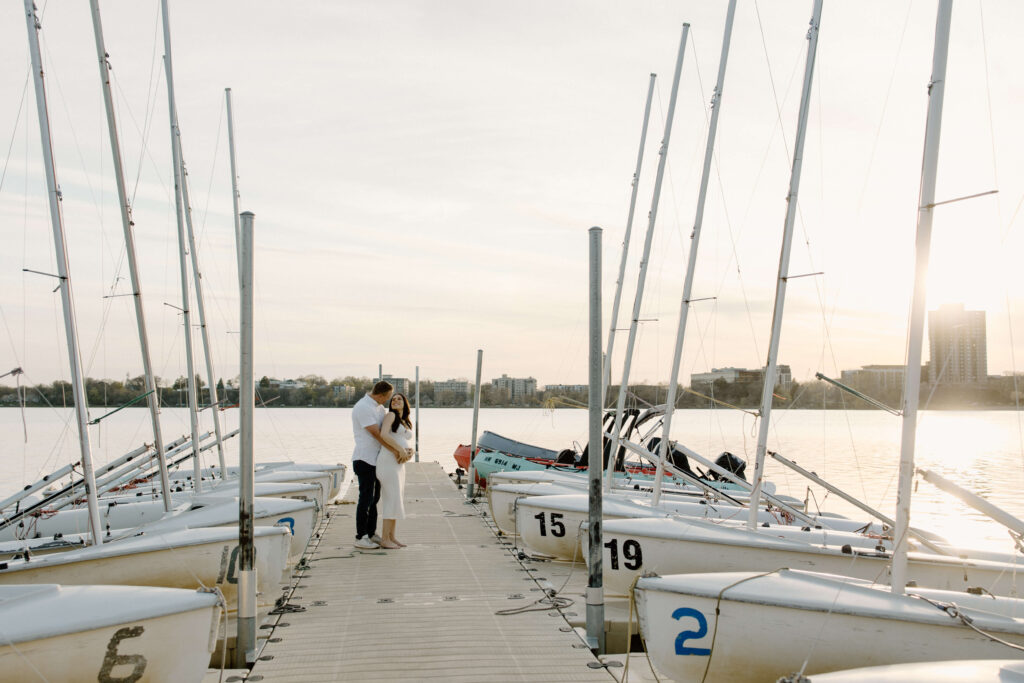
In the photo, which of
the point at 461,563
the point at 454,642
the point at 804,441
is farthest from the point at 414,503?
the point at 804,441

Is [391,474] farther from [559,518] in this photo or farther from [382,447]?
[559,518]

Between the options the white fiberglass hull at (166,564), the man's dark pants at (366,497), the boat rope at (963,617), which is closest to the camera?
the boat rope at (963,617)

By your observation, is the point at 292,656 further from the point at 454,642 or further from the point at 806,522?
the point at 806,522

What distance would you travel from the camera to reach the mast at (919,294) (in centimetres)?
603

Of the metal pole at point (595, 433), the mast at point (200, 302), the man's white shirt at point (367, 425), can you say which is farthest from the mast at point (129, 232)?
the metal pole at point (595, 433)

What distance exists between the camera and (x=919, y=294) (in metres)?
6.18

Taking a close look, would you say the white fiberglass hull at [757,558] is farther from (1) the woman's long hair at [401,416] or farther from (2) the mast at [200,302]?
(2) the mast at [200,302]

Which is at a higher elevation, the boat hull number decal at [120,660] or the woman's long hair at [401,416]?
the woman's long hair at [401,416]

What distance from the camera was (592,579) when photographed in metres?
6.33

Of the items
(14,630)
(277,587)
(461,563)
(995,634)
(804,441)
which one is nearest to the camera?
(14,630)

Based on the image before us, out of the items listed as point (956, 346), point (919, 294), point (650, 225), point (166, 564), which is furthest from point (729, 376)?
point (166, 564)

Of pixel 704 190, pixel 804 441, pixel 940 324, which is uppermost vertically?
pixel 704 190

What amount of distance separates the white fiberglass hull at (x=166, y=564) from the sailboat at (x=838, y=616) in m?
3.35

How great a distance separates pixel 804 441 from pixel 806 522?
1865 inches
